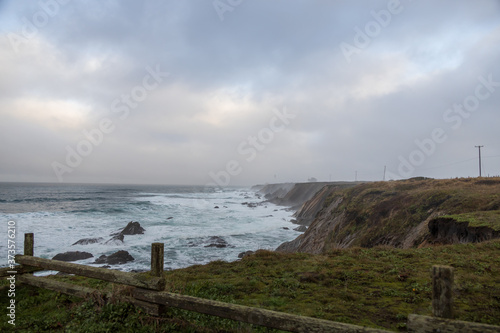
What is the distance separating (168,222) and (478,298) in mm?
34214

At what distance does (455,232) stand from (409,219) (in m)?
3.76

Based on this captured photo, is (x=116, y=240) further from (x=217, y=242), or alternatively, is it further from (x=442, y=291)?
(x=442, y=291)

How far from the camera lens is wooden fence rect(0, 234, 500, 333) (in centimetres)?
318

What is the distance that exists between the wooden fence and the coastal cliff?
1046cm

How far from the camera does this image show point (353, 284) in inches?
288

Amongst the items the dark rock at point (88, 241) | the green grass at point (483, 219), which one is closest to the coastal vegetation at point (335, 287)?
the green grass at point (483, 219)

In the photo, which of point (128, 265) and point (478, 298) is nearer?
point (478, 298)

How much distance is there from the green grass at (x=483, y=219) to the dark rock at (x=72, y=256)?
22.9 meters

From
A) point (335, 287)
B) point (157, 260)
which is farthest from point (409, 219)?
point (157, 260)

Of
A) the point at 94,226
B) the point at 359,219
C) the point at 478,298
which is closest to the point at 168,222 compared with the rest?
the point at 94,226

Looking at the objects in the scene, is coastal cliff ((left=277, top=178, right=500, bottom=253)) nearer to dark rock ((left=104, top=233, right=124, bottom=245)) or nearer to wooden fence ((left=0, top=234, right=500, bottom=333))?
wooden fence ((left=0, top=234, right=500, bottom=333))

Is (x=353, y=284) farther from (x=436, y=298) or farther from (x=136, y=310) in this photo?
(x=136, y=310)

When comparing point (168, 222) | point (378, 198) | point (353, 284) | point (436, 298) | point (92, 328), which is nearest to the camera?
point (436, 298)

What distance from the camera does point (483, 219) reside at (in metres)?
11.7
